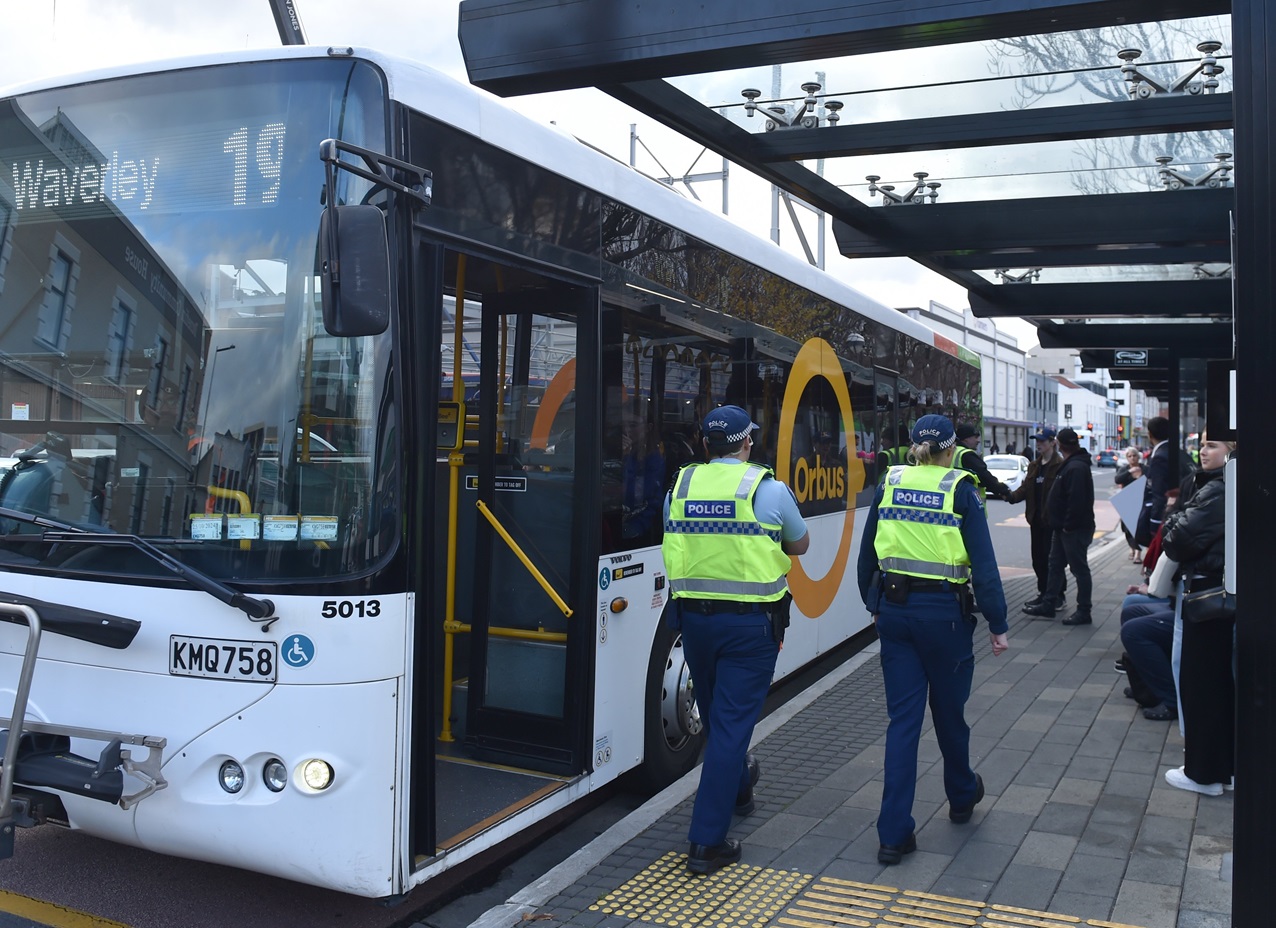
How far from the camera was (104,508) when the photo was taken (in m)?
4.11

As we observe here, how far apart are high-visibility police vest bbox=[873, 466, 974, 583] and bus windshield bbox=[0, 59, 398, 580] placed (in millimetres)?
2290

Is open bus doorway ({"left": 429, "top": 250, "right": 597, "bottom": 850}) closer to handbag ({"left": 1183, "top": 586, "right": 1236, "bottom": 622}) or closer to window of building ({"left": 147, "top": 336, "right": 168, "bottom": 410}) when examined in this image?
window of building ({"left": 147, "top": 336, "right": 168, "bottom": 410})

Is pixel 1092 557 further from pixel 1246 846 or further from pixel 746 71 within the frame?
pixel 1246 846

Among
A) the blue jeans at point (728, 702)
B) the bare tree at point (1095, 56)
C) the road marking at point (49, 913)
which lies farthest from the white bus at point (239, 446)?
the bare tree at point (1095, 56)

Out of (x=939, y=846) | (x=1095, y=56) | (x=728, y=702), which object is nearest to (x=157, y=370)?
(x=728, y=702)

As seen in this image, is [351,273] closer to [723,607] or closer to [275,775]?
[275,775]

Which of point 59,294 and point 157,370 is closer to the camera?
point 157,370

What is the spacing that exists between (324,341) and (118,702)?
4.89 feet

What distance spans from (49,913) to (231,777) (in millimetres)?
1147

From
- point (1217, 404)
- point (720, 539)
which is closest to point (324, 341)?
point (720, 539)

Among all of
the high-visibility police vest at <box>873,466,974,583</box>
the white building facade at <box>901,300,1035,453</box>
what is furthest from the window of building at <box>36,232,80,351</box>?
the white building facade at <box>901,300,1035,453</box>

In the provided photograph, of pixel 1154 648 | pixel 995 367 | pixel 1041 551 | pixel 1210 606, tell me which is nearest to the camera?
pixel 1210 606

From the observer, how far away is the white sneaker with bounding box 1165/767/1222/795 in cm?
577

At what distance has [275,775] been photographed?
3.95 meters
